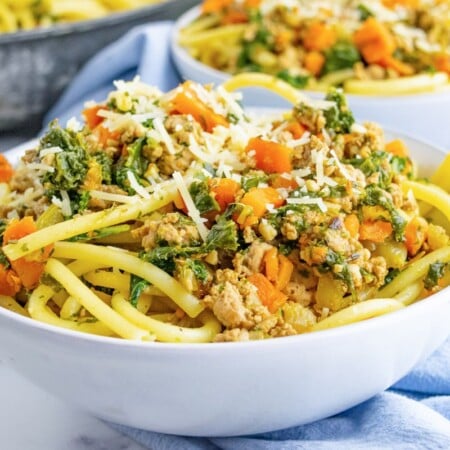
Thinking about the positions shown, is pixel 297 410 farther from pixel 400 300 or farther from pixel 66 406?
pixel 66 406

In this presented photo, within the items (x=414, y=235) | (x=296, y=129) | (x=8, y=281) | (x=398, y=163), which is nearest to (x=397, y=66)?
(x=398, y=163)

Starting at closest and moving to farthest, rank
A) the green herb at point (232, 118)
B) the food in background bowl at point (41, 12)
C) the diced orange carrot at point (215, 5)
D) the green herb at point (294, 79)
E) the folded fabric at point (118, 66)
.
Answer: the green herb at point (232, 118) < the green herb at point (294, 79) < the folded fabric at point (118, 66) < the diced orange carrot at point (215, 5) < the food in background bowl at point (41, 12)

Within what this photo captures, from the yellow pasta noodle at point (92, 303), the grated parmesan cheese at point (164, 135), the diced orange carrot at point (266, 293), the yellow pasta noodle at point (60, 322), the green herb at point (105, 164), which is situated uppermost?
the grated parmesan cheese at point (164, 135)

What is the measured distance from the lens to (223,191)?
290cm

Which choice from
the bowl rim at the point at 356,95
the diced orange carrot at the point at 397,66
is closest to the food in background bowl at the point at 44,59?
the bowl rim at the point at 356,95

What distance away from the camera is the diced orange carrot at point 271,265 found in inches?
109

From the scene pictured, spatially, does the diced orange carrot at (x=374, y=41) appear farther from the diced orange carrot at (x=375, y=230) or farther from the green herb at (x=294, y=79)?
the diced orange carrot at (x=375, y=230)

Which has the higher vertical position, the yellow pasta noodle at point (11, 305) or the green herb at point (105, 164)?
the green herb at point (105, 164)

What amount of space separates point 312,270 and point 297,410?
0.43 m

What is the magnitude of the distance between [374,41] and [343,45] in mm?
172

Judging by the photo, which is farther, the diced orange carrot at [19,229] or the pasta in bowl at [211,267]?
the diced orange carrot at [19,229]

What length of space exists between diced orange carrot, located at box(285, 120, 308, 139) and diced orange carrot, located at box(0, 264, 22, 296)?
109 cm

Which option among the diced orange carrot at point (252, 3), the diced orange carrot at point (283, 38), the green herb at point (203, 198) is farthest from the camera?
the diced orange carrot at point (252, 3)

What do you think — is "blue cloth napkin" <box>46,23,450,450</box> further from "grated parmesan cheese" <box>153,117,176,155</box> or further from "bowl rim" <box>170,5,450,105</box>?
"bowl rim" <box>170,5,450,105</box>
